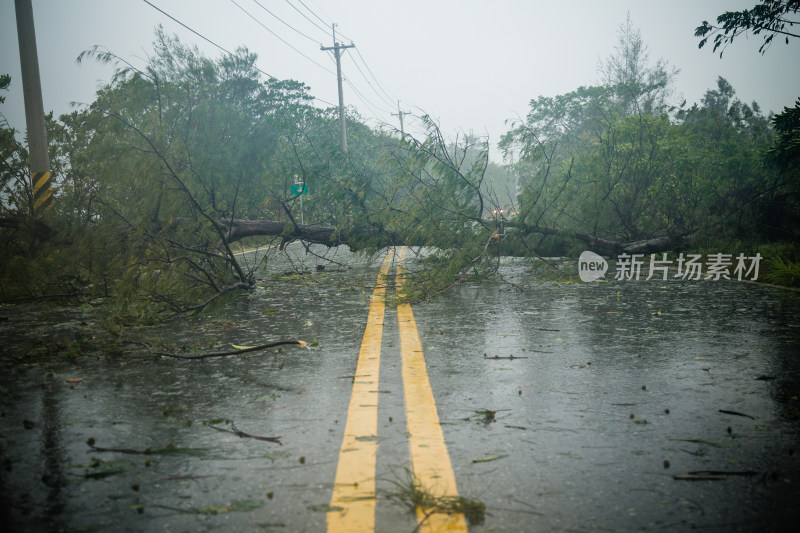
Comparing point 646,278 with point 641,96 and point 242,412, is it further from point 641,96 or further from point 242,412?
point 641,96

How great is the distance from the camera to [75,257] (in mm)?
8320

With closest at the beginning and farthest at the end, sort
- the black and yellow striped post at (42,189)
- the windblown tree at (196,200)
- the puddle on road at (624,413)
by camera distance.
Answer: the puddle on road at (624,413) → the windblown tree at (196,200) → the black and yellow striped post at (42,189)

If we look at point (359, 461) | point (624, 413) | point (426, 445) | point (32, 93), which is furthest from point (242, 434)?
point (32, 93)

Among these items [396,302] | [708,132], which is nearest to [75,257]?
[396,302]

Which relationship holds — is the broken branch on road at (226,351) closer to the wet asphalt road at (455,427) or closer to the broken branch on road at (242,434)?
the wet asphalt road at (455,427)

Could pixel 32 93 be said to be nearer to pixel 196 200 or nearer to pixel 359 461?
pixel 196 200

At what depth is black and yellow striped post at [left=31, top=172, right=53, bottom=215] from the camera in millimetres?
10297

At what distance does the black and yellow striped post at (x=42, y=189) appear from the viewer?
33.8ft

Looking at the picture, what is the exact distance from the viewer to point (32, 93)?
11562 mm

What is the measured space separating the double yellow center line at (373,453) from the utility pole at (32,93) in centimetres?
847

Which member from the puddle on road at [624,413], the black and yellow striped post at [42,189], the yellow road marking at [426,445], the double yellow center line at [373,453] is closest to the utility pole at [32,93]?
the black and yellow striped post at [42,189]

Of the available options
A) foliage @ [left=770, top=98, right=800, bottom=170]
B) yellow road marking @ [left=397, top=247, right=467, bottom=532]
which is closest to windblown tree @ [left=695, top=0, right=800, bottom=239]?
foliage @ [left=770, top=98, right=800, bottom=170]

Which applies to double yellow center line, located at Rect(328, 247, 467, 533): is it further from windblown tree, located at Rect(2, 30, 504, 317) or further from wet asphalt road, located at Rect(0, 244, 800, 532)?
windblown tree, located at Rect(2, 30, 504, 317)

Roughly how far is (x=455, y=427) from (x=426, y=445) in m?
0.34
